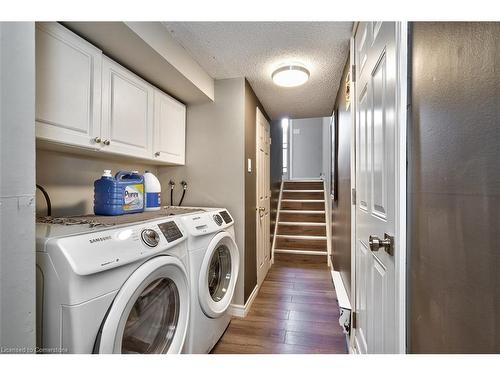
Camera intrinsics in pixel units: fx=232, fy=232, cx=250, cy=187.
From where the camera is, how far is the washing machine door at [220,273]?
1463 millimetres

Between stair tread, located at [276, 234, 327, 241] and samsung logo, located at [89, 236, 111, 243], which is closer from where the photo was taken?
samsung logo, located at [89, 236, 111, 243]

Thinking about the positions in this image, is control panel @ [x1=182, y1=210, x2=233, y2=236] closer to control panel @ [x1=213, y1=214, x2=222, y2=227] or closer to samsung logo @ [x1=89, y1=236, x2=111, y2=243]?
control panel @ [x1=213, y1=214, x2=222, y2=227]

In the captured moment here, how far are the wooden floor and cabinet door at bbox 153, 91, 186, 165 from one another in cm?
145

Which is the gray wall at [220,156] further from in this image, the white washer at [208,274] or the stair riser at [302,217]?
the stair riser at [302,217]

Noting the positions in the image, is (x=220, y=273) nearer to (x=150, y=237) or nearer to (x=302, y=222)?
(x=150, y=237)

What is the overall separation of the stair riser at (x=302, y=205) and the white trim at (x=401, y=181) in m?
3.53

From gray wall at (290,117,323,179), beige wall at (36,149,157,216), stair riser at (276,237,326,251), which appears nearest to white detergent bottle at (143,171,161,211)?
beige wall at (36,149,157,216)

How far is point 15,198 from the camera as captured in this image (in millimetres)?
620

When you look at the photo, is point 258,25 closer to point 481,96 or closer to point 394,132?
point 394,132

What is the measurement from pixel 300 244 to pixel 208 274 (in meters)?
2.36

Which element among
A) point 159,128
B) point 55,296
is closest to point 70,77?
point 159,128

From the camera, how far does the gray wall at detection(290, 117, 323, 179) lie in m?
6.20

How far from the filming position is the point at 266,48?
158cm

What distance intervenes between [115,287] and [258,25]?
148 cm
